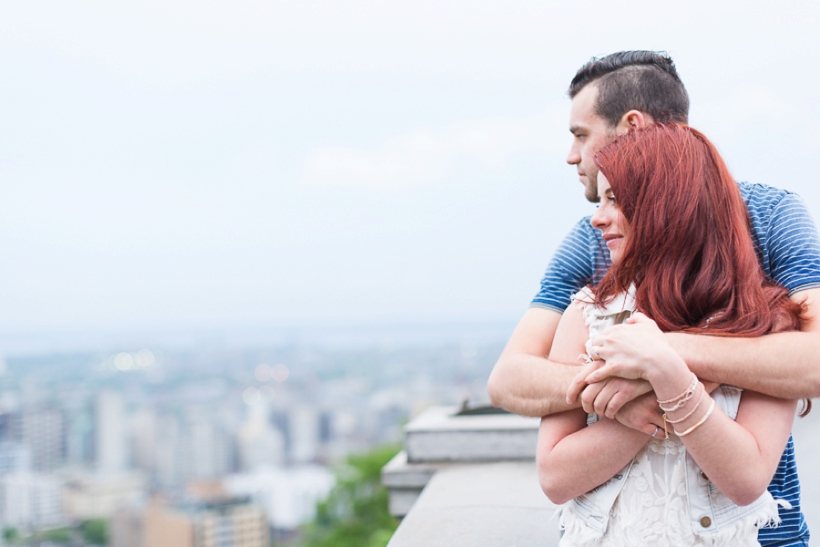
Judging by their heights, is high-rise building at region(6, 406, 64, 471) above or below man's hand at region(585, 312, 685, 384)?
below

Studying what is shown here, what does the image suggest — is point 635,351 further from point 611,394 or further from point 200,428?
point 200,428

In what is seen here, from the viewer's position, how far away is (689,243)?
1.27 m

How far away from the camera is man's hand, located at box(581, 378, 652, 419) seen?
3.88 ft

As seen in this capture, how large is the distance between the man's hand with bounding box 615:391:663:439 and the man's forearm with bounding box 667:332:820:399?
10 cm

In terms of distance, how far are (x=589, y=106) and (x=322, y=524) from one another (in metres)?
6.84

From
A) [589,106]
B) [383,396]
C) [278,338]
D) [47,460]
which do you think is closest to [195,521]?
[589,106]

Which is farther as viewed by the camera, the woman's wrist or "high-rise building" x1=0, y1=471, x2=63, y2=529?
"high-rise building" x1=0, y1=471, x2=63, y2=529

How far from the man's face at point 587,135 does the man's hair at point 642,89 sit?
21 millimetres

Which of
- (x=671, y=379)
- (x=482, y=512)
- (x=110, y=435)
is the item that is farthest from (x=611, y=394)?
(x=110, y=435)

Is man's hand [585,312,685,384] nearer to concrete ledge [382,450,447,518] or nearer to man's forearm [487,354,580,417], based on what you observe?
man's forearm [487,354,580,417]

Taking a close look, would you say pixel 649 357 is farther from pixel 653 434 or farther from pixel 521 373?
pixel 521 373

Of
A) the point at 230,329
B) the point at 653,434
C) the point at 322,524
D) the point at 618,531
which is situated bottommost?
the point at 230,329

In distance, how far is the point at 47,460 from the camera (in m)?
34.1

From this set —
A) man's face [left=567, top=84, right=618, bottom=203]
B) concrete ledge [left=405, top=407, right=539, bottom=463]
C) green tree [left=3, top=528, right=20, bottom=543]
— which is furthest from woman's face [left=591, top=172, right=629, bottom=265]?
green tree [left=3, top=528, right=20, bottom=543]
